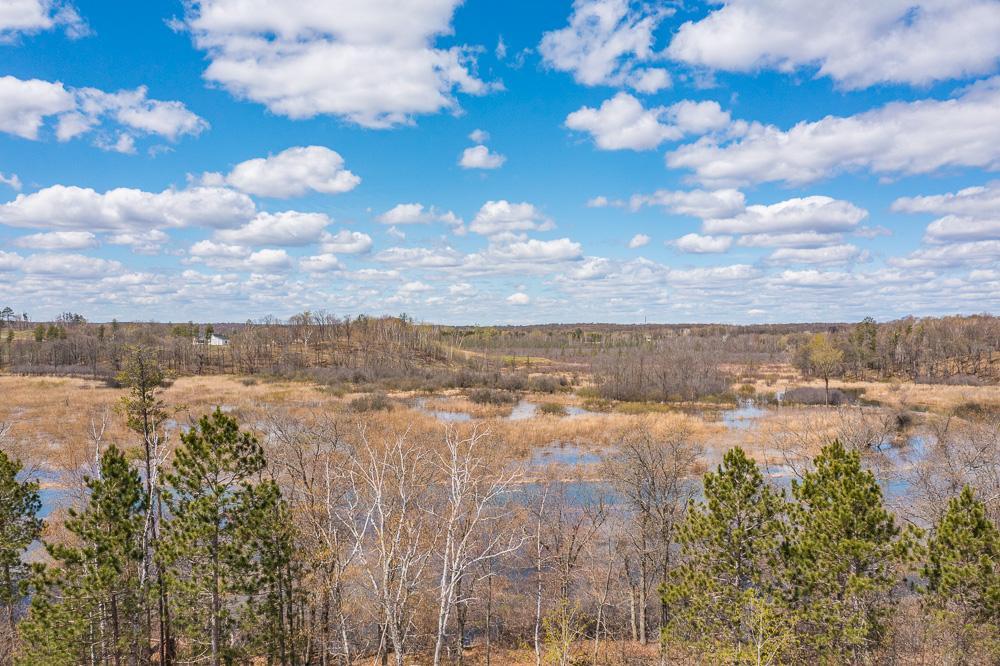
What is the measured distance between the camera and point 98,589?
1327 centimetres

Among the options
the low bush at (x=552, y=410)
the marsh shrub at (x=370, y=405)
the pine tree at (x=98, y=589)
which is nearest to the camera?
the pine tree at (x=98, y=589)

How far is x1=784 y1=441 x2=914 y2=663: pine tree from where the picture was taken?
1242 cm

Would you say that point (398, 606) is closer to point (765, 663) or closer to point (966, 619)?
point (765, 663)

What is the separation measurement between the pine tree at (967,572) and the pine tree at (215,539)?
1567 cm

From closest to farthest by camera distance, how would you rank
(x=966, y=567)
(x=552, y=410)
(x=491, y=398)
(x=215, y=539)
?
(x=966, y=567) < (x=215, y=539) < (x=552, y=410) < (x=491, y=398)

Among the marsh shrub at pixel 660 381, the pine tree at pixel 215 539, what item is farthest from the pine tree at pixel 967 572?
the marsh shrub at pixel 660 381

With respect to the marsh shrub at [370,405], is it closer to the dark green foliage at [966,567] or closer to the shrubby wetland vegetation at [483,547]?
the shrubby wetland vegetation at [483,547]

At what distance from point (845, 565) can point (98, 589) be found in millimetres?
16868

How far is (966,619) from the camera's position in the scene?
1225 centimetres

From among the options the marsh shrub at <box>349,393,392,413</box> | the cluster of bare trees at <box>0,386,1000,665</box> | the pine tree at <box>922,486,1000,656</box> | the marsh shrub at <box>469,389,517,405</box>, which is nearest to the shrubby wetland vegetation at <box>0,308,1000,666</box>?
the pine tree at <box>922,486,1000,656</box>

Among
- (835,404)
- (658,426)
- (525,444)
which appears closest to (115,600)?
(525,444)

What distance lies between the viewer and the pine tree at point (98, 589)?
13125mm

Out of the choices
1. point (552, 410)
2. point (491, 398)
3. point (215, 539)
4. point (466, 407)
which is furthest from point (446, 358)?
point (215, 539)

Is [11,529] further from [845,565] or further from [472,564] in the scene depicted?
[845,565]
